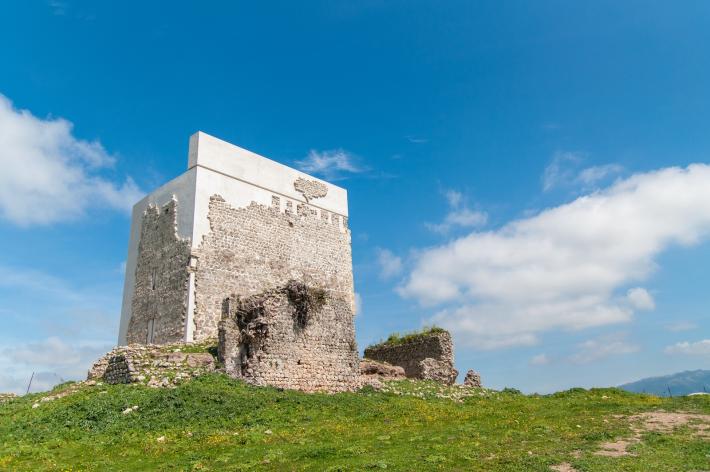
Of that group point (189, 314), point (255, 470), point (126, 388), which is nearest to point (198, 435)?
point (255, 470)

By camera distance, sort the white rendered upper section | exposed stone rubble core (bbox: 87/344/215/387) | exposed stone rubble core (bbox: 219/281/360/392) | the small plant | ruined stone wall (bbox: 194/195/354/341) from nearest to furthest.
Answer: exposed stone rubble core (bbox: 87/344/215/387)
exposed stone rubble core (bbox: 219/281/360/392)
the small plant
ruined stone wall (bbox: 194/195/354/341)
the white rendered upper section

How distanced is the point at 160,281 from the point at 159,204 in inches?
159

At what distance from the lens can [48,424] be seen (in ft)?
39.7

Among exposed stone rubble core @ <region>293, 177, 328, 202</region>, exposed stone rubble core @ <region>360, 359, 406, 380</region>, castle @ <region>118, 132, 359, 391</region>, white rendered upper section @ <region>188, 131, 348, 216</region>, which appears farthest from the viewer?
exposed stone rubble core @ <region>293, 177, 328, 202</region>

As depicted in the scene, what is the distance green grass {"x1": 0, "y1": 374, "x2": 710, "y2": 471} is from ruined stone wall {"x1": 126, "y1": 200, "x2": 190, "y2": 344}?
6652 millimetres

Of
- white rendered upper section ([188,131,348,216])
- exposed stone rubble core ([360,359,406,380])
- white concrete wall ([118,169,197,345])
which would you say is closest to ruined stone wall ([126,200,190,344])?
white concrete wall ([118,169,197,345])

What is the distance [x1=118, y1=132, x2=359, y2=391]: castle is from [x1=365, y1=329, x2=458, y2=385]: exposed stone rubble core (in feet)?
14.3

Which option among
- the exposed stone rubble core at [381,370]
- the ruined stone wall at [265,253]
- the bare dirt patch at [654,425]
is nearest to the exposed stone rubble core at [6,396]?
the ruined stone wall at [265,253]

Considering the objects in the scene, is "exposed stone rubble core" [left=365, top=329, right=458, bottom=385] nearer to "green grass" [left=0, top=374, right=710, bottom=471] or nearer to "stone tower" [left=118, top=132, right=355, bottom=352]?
"stone tower" [left=118, top=132, right=355, bottom=352]

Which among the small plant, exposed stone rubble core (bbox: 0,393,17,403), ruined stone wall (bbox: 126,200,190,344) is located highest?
ruined stone wall (bbox: 126,200,190,344)

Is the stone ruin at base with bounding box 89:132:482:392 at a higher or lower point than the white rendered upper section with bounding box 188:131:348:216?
lower

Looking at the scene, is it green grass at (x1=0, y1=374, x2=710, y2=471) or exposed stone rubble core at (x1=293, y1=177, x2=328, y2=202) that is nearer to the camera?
green grass at (x1=0, y1=374, x2=710, y2=471)

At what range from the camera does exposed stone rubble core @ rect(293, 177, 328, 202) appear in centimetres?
2823

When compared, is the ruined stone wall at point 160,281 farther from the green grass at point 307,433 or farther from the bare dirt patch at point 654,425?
the bare dirt patch at point 654,425
